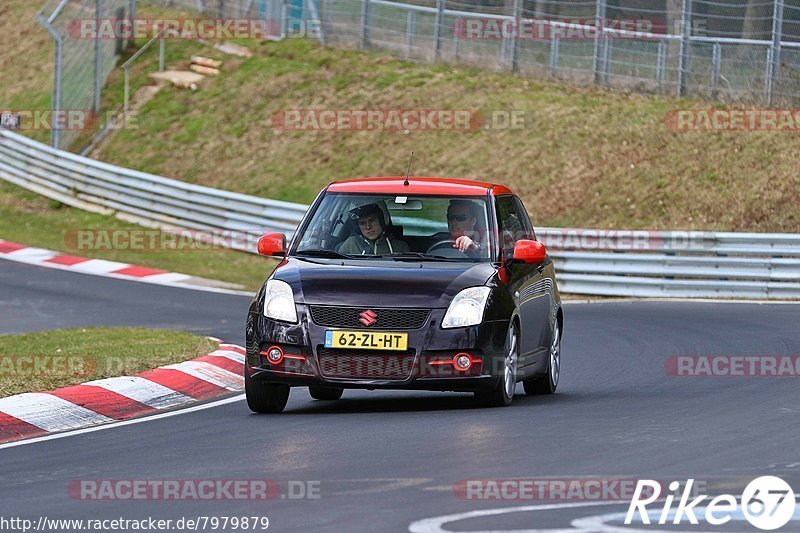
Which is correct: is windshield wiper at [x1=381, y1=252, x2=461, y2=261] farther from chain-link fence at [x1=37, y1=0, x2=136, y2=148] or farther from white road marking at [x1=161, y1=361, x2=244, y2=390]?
chain-link fence at [x1=37, y1=0, x2=136, y2=148]

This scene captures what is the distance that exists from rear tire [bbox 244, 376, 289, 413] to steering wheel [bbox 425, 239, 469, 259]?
4.60ft

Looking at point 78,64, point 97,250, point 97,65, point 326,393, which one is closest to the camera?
point 326,393

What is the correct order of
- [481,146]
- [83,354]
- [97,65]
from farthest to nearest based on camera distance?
1. [97,65]
2. [481,146]
3. [83,354]

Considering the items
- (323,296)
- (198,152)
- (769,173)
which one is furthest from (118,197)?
(323,296)

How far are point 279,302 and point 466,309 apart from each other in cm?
123

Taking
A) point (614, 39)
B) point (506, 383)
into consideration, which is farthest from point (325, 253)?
point (614, 39)

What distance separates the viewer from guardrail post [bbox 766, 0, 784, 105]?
27844 mm

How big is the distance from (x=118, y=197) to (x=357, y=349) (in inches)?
857

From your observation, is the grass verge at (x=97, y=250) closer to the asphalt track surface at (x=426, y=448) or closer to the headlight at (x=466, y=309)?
the asphalt track surface at (x=426, y=448)

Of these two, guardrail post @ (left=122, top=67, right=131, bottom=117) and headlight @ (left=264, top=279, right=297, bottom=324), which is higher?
guardrail post @ (left=122, top=67, right=131, bottom=117)

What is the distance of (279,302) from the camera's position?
1047 centimetres

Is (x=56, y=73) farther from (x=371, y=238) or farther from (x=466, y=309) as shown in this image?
(x=466, y=309)

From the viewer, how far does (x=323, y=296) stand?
33.8ft

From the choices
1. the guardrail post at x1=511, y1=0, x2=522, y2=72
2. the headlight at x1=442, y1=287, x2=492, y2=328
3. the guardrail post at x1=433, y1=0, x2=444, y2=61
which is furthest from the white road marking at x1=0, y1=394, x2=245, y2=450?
the guardrail post at x1=433, y1=0, x2=444, y2=61
